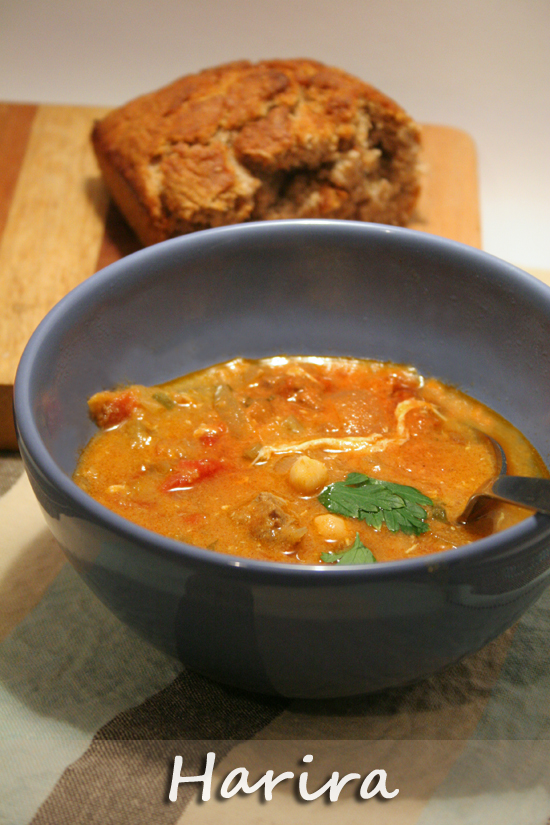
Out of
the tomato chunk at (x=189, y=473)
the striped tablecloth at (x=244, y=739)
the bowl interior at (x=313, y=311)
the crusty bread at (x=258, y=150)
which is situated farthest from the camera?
the crusty bread at (x=258, y=150)

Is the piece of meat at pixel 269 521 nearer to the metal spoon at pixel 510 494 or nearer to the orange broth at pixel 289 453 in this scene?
the orange broth at pixel 289 453

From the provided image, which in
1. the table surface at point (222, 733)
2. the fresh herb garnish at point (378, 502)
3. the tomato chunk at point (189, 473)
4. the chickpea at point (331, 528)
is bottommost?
the table surface at point (222, 733)

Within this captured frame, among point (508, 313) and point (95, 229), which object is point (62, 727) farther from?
point (95, 229)

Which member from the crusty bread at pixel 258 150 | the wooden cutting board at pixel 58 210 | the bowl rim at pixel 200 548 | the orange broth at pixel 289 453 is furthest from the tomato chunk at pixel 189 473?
the crusty bread at pixel 258 150

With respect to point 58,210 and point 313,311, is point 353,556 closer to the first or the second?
point 313,311

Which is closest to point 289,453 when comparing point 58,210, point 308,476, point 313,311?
point 308,476

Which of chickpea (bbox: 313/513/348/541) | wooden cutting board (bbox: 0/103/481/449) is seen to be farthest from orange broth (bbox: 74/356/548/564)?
wooden cutting board (bbox: 0/103/481/449)

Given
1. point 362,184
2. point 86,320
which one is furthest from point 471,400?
point 362,184

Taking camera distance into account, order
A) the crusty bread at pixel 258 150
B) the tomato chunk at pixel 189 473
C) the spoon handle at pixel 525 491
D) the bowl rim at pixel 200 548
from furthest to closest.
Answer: the crusty bread at pixel 258 150 → the tomato chunk at pixel 189 473 → the spoon handle at pixel 525 491 → the bowl rim at pixel 200 548
